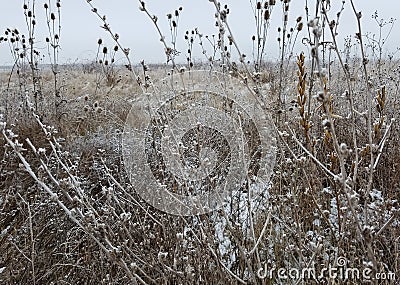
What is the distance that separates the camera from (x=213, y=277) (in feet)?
5.49

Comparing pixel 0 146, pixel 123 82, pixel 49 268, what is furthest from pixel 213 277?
pixel 123 82

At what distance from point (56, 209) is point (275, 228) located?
59.1 inches

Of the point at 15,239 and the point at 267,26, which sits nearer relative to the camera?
the point at 15,239

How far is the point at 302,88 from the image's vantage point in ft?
3.94

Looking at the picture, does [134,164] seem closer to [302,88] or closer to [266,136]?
[266,136]

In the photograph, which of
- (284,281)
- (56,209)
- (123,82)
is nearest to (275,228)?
(284,281)

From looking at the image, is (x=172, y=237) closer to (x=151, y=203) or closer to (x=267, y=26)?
(x=151, y=203)

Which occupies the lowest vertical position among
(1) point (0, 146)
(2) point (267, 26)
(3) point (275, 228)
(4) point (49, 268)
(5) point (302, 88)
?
(4) point (49, 268)

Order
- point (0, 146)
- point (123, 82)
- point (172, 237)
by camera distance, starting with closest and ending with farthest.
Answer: point (172, 237), point (0, 146), point (123, 82)

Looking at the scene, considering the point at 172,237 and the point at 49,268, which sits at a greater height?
the point at 172,237

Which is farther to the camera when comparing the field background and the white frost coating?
the white frost coating

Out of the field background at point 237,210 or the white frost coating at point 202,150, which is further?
the white frost coating at point 202,150

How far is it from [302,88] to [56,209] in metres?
2.16

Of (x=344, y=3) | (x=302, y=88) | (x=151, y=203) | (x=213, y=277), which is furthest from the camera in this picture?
(x=151, y=203)
